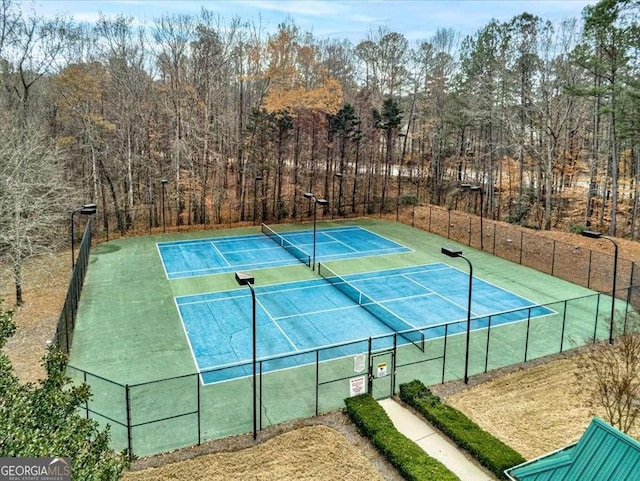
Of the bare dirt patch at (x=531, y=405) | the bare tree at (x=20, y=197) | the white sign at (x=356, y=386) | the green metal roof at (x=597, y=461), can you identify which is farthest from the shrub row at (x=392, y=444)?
the bare tree at (x=20, y=197)

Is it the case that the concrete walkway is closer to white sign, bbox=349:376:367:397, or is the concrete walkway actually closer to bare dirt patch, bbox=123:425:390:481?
white sign, bbox=349:376:367:397

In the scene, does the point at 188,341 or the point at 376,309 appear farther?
the point at 376,309

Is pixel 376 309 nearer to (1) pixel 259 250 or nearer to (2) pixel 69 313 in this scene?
(2) pixel 69 313

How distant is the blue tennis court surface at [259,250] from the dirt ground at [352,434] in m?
9.43

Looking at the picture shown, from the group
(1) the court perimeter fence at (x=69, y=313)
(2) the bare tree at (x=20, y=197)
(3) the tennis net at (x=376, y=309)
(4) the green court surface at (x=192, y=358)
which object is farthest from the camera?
(2) the bare tree at (x=20, y=197)

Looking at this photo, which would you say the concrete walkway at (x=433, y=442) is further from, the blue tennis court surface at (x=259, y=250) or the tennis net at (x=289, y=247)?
the blue tennis court surface at (x=259, y=250)

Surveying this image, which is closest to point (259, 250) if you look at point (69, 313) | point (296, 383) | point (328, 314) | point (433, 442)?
point (328, 314)

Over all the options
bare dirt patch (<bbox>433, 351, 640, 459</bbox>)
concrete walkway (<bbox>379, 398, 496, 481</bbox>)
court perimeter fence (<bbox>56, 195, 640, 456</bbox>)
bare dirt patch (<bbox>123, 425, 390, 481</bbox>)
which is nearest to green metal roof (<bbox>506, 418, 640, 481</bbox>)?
concrete walkway (<bbox>379, 398, 496, 481</bbox>)

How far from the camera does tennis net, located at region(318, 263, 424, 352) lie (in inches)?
624

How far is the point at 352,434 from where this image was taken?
35.6ft

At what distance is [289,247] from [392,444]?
59.6 ft

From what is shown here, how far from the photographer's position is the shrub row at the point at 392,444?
9297 mm

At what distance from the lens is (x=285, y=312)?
18312 mm

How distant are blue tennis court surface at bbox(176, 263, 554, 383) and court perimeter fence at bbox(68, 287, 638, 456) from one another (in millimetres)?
460
